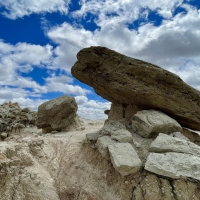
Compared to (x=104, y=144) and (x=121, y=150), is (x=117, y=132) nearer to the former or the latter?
(x=104, y=144)

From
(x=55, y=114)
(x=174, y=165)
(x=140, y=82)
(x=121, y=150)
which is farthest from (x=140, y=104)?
(x=55, y=114)

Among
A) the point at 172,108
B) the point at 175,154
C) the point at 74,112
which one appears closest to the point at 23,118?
the point at 74,112

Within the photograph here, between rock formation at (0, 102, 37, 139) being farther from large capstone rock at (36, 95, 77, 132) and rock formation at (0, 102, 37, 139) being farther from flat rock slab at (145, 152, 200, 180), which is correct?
flat rock slab at (145, 152, 200, 180)

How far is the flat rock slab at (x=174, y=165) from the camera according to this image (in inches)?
177

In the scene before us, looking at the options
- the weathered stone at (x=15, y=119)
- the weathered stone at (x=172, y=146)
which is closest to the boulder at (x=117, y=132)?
the weathered stone at (x=172, y=146)

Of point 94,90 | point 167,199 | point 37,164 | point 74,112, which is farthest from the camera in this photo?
point 74,112

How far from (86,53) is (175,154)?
3.64 metres

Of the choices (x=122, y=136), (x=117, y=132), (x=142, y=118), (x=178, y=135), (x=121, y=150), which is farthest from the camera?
(x=142, y=118)

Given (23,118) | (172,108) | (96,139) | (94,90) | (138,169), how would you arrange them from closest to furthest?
(138,169)
(96,139)
(172,108)
(94,90)
(23,118)

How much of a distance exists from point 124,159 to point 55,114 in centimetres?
602

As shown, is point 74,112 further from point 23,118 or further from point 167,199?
point 167,199

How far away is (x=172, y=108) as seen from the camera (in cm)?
663

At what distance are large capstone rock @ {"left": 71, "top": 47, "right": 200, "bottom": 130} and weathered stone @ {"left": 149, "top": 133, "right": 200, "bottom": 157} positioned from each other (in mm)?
1523

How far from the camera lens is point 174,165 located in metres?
4.66
